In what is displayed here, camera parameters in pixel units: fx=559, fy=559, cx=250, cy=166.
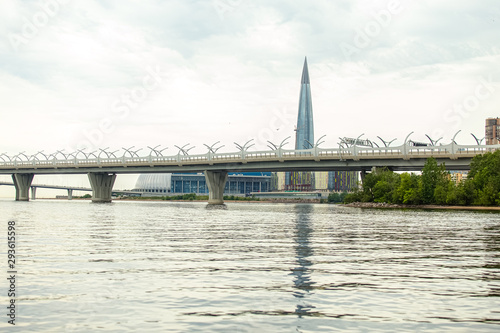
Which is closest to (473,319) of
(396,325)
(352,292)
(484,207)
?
(396,325)

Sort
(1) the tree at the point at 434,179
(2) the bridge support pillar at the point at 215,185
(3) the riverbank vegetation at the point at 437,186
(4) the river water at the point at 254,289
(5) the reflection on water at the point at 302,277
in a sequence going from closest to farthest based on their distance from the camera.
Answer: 1. (4) the river water at the point at 254,289
2. (5) the reflection on water at the point at 302,277
3. (3) the riverbank vegetation at the point at 437,186
4. (1) the tree at the point at 434,179
5. (2) the bridge support pillar at the point at 215,185

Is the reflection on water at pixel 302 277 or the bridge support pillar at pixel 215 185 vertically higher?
the bridge support pillar at pixel 215 185

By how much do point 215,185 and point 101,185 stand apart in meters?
46.8

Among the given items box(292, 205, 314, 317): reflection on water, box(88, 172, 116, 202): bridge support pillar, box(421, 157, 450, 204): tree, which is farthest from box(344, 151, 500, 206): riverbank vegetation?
box(292, 205, 314, 317): reflection on water

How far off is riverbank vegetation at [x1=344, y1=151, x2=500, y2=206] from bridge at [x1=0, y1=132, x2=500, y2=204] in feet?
10.2

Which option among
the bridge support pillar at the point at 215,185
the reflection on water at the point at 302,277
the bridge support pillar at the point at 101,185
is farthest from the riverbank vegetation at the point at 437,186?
the reflection on water at the point at 302,277

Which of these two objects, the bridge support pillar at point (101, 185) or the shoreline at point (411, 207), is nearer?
the shoreline at point (411, 207)

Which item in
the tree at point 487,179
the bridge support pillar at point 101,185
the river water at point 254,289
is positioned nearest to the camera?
the river water at point 254,289

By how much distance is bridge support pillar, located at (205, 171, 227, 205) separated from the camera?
162375mm

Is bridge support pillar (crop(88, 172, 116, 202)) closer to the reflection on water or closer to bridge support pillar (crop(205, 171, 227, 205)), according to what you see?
bridge support pillar (crop(205, 171, 227, 205))

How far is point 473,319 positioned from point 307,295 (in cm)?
492

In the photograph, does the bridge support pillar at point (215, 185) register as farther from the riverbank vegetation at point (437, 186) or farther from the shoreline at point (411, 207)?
the riverbank vegetation at point (437, 186)

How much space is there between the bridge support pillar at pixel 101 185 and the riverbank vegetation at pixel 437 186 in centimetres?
8865

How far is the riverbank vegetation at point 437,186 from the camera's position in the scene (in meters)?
113
